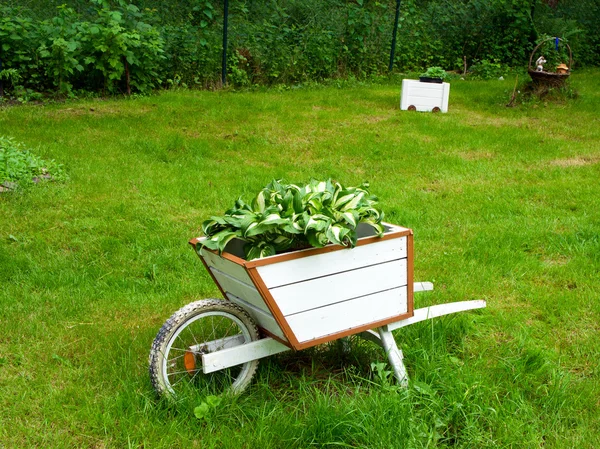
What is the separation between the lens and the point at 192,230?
5129mm

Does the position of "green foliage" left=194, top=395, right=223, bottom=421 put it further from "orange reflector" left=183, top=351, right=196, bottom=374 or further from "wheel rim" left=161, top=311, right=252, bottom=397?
"orange reflector" left=183, top=351, right=196, bottom=374

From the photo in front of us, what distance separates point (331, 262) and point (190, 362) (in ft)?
2.51

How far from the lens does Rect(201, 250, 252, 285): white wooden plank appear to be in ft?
8.73

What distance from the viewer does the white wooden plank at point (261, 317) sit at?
109 inches

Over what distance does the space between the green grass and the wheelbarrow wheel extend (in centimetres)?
9

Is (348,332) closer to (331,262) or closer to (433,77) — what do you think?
(331,262)

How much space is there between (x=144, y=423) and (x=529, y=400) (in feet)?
5.44

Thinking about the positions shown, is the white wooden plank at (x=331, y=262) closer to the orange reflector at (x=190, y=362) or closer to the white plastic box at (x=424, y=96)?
the orange reflector at (x=190, y=362)

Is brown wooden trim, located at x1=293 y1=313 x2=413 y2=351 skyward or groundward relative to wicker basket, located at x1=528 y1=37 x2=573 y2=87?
groundward

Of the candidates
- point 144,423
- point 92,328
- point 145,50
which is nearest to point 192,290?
point 92,328

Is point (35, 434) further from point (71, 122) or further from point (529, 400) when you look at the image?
point (71, 122)

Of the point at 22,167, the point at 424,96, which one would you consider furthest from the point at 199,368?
the point at 424,96

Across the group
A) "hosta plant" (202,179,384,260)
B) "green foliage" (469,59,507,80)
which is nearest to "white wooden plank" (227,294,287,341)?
"hosta plant" (202,179,384,260)

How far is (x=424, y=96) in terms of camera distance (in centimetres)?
952
